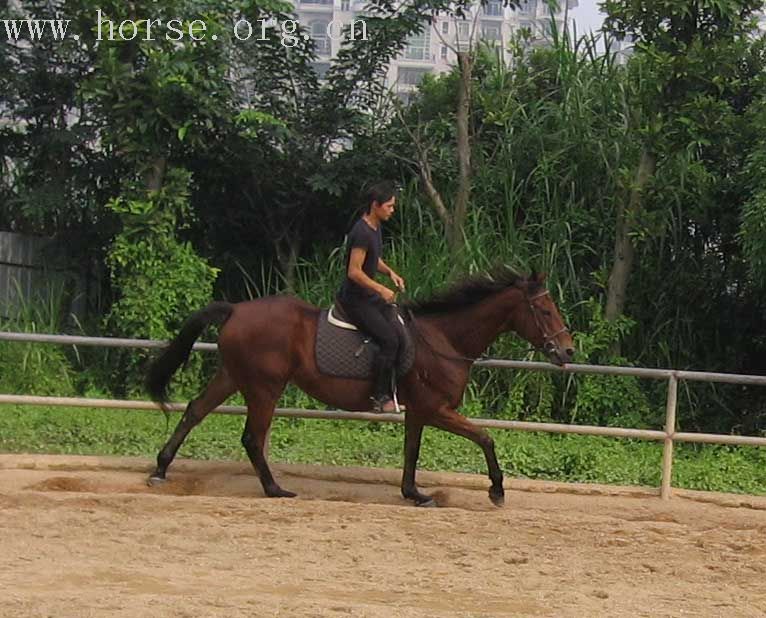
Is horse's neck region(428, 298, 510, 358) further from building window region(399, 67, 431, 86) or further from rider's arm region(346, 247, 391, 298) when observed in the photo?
building window region(399, 67, 431, 86)

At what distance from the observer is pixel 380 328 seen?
756 cm

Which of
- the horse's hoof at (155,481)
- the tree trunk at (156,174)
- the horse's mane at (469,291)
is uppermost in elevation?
the tree trunk at (156,174)

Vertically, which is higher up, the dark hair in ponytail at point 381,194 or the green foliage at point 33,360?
the dark hair in ponytail at point 381,194

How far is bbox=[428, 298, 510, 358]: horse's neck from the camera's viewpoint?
791 centimetres

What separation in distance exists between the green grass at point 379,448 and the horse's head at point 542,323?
1.73 metres

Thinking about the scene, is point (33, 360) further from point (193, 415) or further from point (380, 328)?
point (380, 328)

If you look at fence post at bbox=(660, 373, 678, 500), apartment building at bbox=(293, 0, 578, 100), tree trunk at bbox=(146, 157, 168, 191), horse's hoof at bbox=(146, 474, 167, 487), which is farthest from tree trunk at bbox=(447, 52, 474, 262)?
horse's hoof at bbox=(146, 474, 167, 487)

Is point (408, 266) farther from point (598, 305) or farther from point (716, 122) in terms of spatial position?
point (716, 122)

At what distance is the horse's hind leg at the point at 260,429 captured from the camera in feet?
25.6

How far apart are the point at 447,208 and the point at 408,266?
135 centimetres

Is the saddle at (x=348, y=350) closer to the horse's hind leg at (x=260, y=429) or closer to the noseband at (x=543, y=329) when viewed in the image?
the horse's hind leg at (x=260, y=429)

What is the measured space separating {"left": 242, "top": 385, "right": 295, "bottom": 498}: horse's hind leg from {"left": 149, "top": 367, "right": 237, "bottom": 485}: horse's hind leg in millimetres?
308

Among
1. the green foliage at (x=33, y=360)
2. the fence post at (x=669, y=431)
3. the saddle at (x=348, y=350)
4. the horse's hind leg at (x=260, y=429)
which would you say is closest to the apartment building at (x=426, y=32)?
the green foliage at (x=33, y=360)

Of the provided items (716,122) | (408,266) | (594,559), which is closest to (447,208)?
(408,266)
